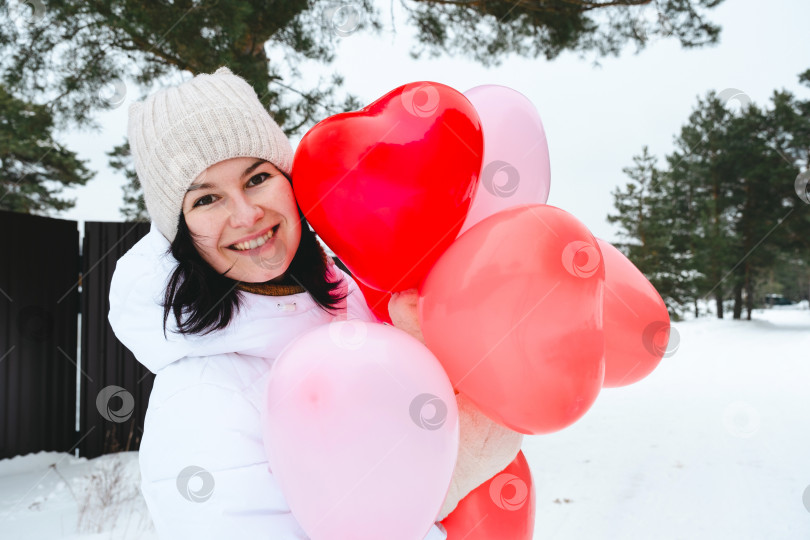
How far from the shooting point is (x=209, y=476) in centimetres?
91

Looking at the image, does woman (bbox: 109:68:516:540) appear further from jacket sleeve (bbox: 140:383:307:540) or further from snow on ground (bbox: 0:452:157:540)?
snow on ground (bbox: 0:452:157:540)

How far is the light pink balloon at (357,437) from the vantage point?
0.78 metres

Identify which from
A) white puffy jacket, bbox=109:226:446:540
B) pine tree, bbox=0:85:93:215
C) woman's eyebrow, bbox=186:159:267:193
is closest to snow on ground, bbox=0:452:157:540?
white puffy jacket, bbox=109:226:446:540

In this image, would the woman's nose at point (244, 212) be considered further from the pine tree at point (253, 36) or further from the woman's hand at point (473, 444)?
the pine tree at point (253, 36)

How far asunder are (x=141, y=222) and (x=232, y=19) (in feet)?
7.20

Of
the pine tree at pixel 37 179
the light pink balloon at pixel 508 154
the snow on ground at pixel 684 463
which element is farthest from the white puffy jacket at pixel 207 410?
the pine tree at pixel 37 179

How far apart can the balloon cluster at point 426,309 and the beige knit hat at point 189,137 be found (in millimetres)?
175

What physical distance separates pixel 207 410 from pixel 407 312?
0.44 meters

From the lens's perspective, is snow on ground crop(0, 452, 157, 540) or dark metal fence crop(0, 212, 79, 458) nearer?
snow on ground crop(0, 452, 157, 540)

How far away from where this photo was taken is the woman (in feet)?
3.03

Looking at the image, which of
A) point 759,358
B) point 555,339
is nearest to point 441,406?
point 555,339

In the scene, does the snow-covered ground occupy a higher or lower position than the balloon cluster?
lower

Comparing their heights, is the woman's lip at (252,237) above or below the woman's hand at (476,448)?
above

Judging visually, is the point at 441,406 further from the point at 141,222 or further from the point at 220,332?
the point at 141,222
